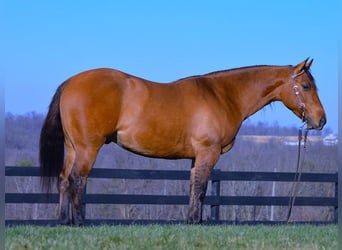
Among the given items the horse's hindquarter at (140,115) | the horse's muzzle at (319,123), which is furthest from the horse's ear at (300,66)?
the horse's hindquarter at (140,115)

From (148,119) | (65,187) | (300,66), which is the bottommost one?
(65,187)

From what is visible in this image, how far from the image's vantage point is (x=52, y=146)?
8.38 m

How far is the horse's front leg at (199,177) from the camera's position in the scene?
856 cm

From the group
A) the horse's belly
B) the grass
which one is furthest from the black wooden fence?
the grass

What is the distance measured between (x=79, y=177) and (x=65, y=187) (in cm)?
31

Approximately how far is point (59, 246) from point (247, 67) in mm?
5008

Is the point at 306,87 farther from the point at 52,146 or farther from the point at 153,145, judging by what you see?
the point at 52,146

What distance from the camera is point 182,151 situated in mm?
8742

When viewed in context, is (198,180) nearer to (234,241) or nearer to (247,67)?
(247,67)

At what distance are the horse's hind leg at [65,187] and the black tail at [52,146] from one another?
0.08 m

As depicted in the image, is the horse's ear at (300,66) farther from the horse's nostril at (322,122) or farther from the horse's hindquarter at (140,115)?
the horse's hindquarter at (140,115)

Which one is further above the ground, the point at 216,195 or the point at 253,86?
the point at 253,86

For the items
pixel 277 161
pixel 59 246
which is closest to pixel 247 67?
pixel 59 246

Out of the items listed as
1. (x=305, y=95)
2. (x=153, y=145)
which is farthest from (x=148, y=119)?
(x=305, y=95)
